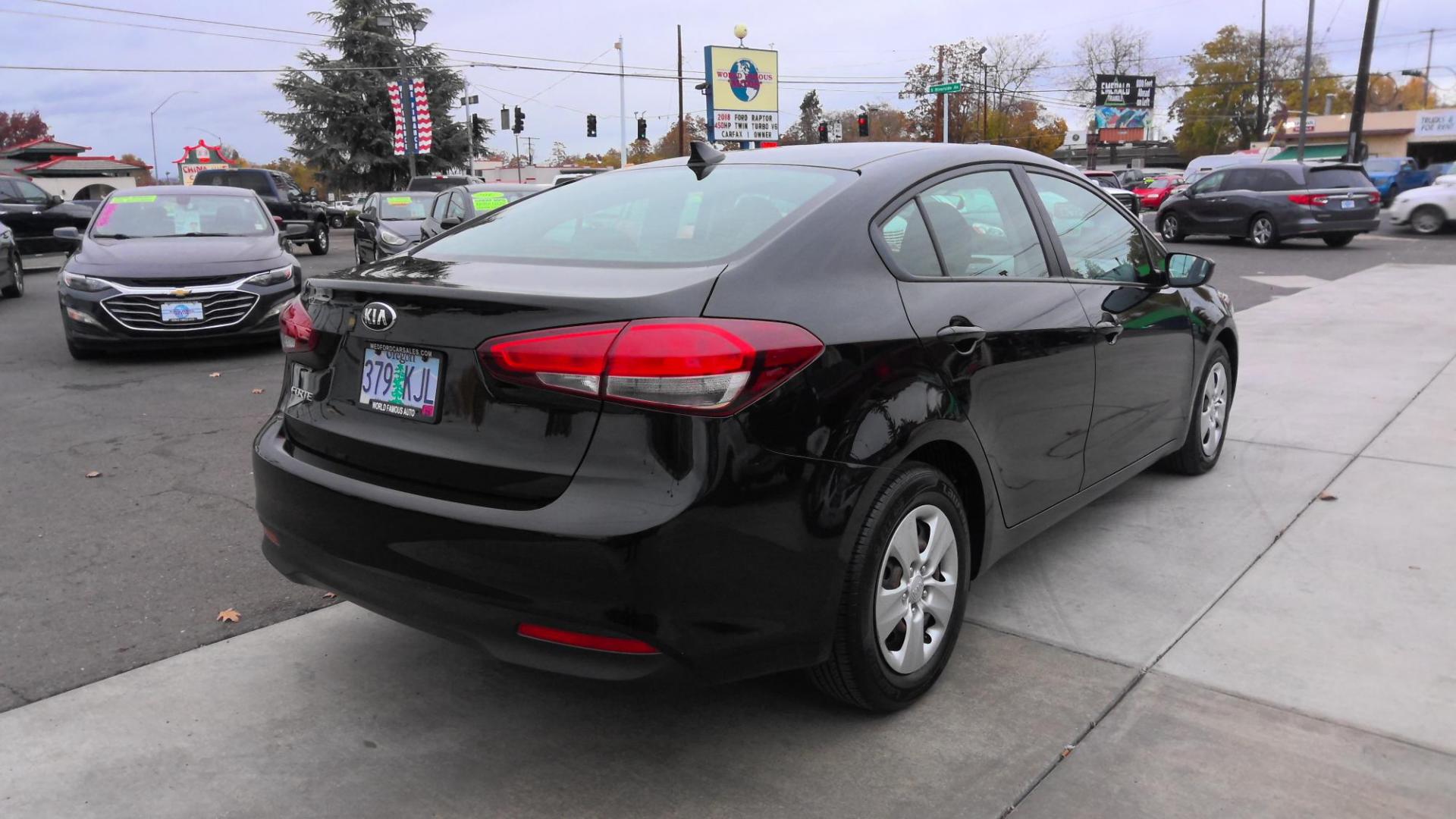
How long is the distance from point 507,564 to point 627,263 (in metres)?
0.86

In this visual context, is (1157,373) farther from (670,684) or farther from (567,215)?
(670,684)

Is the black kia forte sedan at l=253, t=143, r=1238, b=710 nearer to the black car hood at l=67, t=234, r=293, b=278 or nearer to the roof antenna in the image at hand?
the roof antenna

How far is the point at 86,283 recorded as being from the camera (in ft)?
28.0

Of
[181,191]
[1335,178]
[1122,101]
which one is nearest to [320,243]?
[181,191]

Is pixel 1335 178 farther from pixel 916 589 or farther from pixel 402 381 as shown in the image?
pixel 402 381

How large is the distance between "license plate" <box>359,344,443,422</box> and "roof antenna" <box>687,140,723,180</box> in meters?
1.27

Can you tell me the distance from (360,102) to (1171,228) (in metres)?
38.9

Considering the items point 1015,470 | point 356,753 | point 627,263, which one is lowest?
point 356,753

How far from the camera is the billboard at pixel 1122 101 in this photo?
69.1m

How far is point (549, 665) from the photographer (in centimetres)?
251

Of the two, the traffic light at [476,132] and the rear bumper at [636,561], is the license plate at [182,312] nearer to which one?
the rear bumper at [636,561]

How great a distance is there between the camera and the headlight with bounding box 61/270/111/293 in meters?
8.50

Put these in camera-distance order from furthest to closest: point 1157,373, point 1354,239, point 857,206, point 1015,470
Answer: point 1354,239 → point 1157,373 → point 1015,470 → point 857,206

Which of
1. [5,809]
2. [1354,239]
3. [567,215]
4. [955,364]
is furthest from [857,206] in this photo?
[1354,239]
